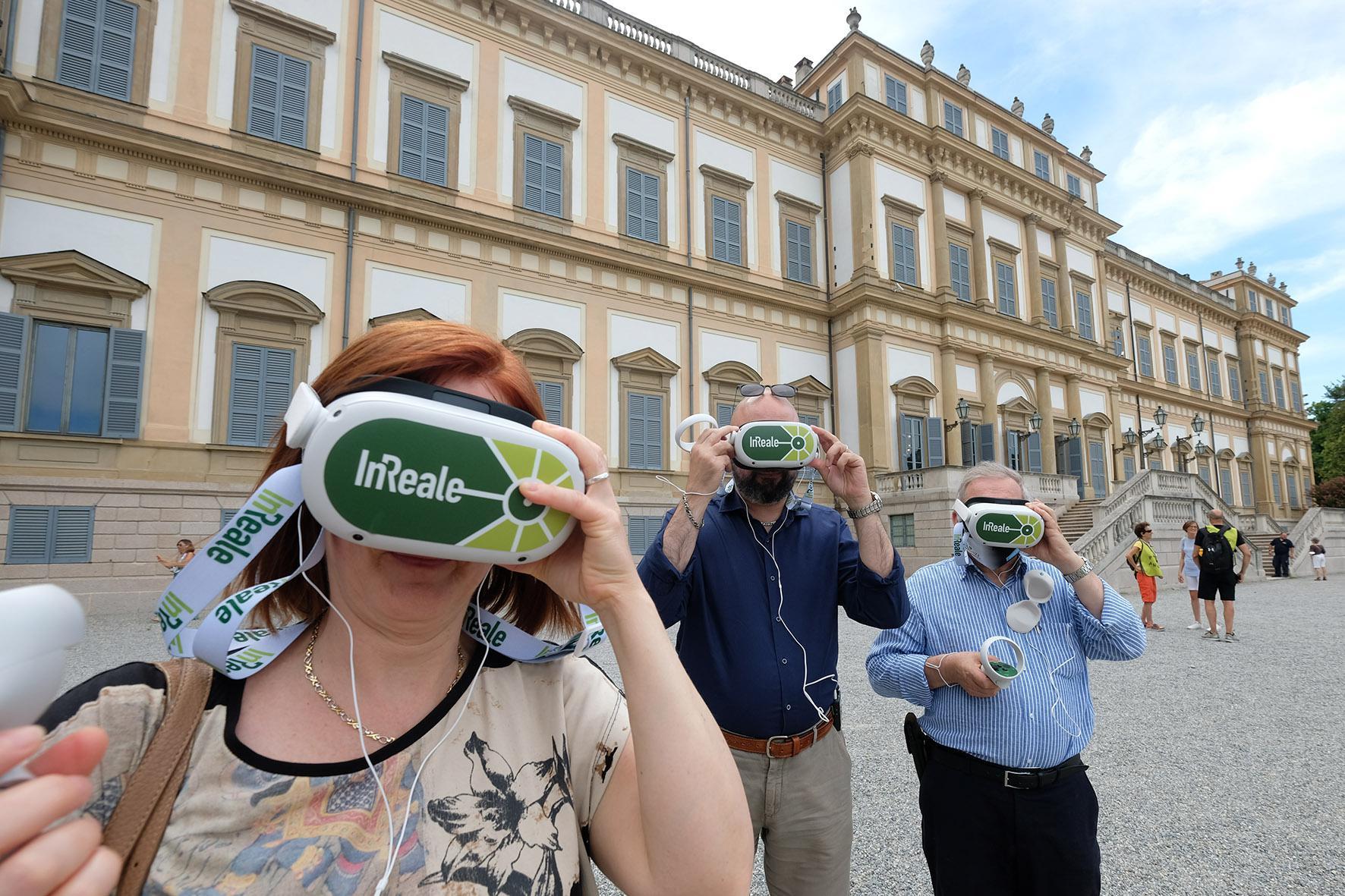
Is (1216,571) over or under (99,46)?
under

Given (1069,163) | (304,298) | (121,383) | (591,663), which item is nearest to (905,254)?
(1069,163)

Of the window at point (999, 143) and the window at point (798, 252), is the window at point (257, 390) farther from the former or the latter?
the window at point (999, 143)

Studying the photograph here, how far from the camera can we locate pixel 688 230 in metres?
16.5

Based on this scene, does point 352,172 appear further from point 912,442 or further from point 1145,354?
point 1145,354

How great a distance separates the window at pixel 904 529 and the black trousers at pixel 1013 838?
1514 centimetres

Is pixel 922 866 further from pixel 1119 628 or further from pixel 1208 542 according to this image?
pixel 1208 542

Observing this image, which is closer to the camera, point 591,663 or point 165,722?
point 165,722

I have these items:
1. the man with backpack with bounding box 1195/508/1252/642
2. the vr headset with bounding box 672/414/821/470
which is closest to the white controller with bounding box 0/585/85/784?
the vr headset with bounding box 672/414/821/470

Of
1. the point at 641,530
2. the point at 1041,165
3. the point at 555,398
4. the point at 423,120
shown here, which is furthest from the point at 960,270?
the point at 423,120

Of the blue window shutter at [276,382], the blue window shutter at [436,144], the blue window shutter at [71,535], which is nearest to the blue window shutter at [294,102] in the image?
the blue window shutter at [436,144]

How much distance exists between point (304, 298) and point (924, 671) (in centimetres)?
1281

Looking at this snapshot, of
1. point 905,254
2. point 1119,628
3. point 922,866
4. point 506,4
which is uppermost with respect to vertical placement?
point 506,4

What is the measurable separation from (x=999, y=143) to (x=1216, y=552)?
17460 mm

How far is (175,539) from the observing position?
421 inches
